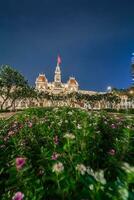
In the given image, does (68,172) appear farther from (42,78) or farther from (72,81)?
(72,81)

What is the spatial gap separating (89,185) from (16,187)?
870 millimetres

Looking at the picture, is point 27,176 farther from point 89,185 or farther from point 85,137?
point 85,137

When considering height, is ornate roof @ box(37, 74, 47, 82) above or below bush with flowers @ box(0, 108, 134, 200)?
above

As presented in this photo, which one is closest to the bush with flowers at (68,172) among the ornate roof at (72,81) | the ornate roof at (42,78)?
the ornate roof at (42,78)

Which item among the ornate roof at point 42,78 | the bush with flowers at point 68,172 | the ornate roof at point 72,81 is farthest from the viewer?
the ornate roof at point 72,81

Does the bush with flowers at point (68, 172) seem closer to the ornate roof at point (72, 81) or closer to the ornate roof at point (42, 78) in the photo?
the ornate roof at point (42, 78)

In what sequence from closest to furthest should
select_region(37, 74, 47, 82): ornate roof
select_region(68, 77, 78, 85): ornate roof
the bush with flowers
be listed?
the bush with flowers → select_region(37, 74, 47, 82): ornate roof → select_region(68, 77, 78, 85): ornate roof

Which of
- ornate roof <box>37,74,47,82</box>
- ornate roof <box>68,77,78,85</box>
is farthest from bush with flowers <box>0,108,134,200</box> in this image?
ornate roof <box>68,77,78,85</box>

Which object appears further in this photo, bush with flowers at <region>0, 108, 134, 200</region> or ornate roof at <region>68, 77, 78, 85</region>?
ornate roof at <region>68, 77, 78, 85</region>

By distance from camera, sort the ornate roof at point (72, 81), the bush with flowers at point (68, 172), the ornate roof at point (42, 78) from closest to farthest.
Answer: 1. the bush with flowers at point (68, 172)
2. the ornate roof at point (42, 78)
3. the ornate roof at point (72, 81)

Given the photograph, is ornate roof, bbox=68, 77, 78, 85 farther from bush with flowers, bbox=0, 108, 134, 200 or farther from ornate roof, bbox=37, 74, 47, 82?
bush with flowers, bbox=0, 108, 134, 200

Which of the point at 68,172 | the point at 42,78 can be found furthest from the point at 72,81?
the point at 68,172

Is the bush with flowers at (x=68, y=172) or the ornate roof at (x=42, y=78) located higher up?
the ornate roof at (x=42, y=78)

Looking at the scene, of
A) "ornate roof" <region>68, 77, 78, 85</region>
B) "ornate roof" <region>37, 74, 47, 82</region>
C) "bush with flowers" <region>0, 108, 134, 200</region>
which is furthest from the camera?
"ornate roof" <region>68, 77, 78, 85</region>
